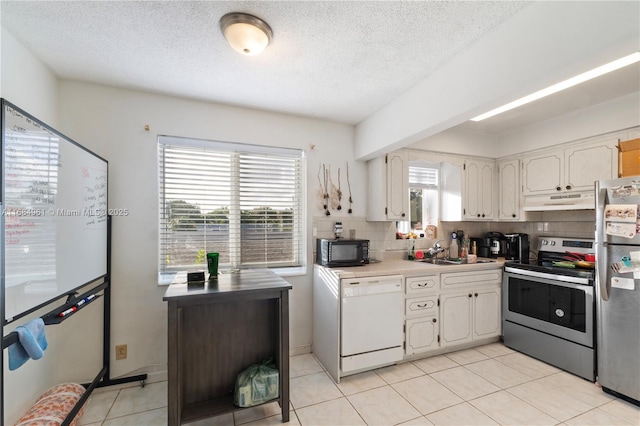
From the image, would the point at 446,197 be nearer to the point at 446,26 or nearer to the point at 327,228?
the point at 327,228

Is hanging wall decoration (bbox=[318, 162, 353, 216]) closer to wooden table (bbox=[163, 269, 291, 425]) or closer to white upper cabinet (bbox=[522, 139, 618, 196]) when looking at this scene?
wooden table (bbox=[163, 269, 291, 425])

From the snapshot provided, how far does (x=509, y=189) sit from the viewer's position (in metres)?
3.53

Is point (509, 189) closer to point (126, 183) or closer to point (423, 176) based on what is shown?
point (423, 176)

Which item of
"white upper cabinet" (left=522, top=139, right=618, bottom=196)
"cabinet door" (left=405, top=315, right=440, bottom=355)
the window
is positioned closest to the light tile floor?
"cabinet door" (left=405, top=315, right=440, bottom=355)

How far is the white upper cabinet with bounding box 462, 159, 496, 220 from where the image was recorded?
11.4 feet

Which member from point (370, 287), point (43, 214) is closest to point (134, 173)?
point (43, 214)

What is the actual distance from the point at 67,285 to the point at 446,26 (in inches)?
110

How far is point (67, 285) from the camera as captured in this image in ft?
5.64

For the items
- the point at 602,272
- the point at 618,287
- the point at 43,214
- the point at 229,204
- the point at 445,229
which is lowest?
the point at 618,287

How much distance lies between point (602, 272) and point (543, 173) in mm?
1383

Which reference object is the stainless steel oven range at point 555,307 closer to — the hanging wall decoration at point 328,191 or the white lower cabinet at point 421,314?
the white lower cabinet at point 421,314

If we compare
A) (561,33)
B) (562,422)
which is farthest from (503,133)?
(562,422)

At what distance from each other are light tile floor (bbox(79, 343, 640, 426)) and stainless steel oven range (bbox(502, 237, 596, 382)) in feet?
0.61

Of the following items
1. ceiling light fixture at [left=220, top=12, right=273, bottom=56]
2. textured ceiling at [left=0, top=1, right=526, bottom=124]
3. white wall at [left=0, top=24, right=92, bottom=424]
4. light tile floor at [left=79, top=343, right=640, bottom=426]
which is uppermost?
textured ceiling at [left=0, top=1, right=526, bottom=124]
